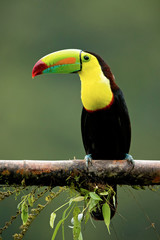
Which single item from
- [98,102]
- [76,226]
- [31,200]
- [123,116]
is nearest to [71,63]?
[98,102]

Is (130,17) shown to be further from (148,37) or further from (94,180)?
(94,180)

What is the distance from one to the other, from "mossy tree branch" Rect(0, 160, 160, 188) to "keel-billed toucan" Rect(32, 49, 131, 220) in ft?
1.48

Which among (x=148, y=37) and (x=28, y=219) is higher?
(x=148, y=37)

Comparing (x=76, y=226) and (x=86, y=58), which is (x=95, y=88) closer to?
(x=86, y=58)

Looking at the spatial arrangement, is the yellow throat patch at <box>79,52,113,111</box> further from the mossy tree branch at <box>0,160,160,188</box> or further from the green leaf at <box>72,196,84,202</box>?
the green leaf at <box>72,196,84,202</box>

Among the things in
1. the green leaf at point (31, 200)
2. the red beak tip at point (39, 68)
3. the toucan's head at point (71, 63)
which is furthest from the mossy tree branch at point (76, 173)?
the red beak tip at point (39, 68)

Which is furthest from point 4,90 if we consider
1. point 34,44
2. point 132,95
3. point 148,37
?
point 148,37

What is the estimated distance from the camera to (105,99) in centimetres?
285

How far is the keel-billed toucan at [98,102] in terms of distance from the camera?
2857mm

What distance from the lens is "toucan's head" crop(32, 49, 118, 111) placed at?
2.84 m

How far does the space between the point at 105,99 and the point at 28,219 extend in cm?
99

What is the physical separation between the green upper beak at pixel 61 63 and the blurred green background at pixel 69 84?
469 cm

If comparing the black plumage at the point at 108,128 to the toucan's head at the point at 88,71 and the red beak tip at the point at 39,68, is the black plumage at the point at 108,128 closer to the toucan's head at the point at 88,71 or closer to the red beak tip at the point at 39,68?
the toucan's head at the point at 88,71

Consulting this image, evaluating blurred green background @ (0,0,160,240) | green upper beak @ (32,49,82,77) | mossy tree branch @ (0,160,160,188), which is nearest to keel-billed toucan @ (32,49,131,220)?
green upper beak @ (32,49,82,77)
